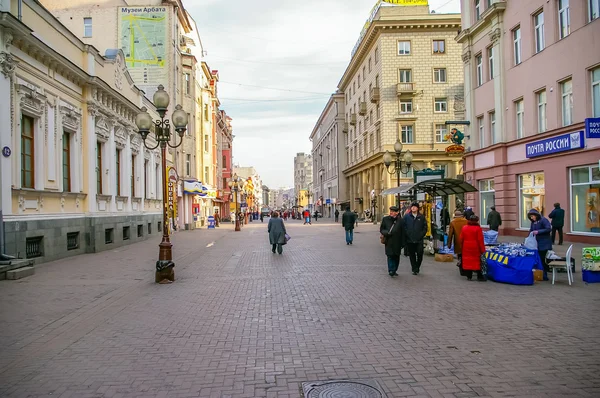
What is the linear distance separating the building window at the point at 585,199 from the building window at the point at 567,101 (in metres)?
2.20

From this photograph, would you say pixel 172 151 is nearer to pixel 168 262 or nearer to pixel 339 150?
pixel 168 262

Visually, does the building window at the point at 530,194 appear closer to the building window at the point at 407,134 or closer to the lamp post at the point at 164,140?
the lamp post at the point at 164,140

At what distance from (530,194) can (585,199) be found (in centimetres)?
421

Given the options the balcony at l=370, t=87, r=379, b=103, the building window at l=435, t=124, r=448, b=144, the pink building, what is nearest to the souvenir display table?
the pink building

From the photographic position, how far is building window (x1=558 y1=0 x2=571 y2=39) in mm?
19891

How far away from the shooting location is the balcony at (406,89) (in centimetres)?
4891

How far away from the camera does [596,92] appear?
18.5 m

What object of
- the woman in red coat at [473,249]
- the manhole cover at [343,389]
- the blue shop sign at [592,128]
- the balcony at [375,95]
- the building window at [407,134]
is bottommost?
the manhole cover at [343,389]

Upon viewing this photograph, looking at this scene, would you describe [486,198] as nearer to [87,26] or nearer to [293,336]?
[293,336]

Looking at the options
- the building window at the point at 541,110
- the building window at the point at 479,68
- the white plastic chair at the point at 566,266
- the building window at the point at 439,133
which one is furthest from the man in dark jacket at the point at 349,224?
the building window at the point at 439,133

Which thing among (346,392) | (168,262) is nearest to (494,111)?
(168,262)

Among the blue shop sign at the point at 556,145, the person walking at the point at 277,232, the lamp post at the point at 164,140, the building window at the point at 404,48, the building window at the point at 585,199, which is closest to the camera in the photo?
the lamp post at the point at 164,140

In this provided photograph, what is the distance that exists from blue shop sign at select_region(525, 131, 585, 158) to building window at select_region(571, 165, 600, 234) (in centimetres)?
99

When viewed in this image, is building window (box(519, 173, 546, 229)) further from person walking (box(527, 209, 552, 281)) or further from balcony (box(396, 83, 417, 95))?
balcony (box(396, 83, 417, 95))
